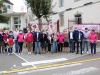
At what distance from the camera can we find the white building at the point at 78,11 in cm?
2117

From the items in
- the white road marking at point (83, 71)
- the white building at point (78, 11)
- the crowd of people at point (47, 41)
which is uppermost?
the white building at point (78, 11)

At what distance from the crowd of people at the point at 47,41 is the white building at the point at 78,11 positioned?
624cm

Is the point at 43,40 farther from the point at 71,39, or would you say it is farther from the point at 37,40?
the point at 71,39

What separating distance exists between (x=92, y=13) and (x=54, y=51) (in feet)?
30.3

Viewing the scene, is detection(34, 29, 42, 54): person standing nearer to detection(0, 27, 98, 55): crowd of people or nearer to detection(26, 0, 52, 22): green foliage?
detection(0, 27, 98, 55): crowd of people

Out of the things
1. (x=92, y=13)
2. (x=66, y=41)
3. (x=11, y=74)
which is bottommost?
(x=11, y=74)

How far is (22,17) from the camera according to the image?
102 feet

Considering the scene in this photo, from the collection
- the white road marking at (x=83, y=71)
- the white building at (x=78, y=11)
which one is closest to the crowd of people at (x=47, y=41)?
the white road marking at (x=83, y=71)

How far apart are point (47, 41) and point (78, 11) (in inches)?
431

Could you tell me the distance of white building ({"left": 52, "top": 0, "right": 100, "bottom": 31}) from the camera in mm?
21172

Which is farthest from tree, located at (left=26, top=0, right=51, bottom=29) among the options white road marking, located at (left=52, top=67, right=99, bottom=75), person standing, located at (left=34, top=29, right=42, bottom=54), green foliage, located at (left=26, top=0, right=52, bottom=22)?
white road marking, located at (left=52, top=67, right=99, bottom=75)

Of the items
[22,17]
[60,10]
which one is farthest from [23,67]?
[22,17]

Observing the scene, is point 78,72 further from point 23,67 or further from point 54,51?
point 54,51

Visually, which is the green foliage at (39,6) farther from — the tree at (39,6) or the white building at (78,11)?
the white building at (78,11)
